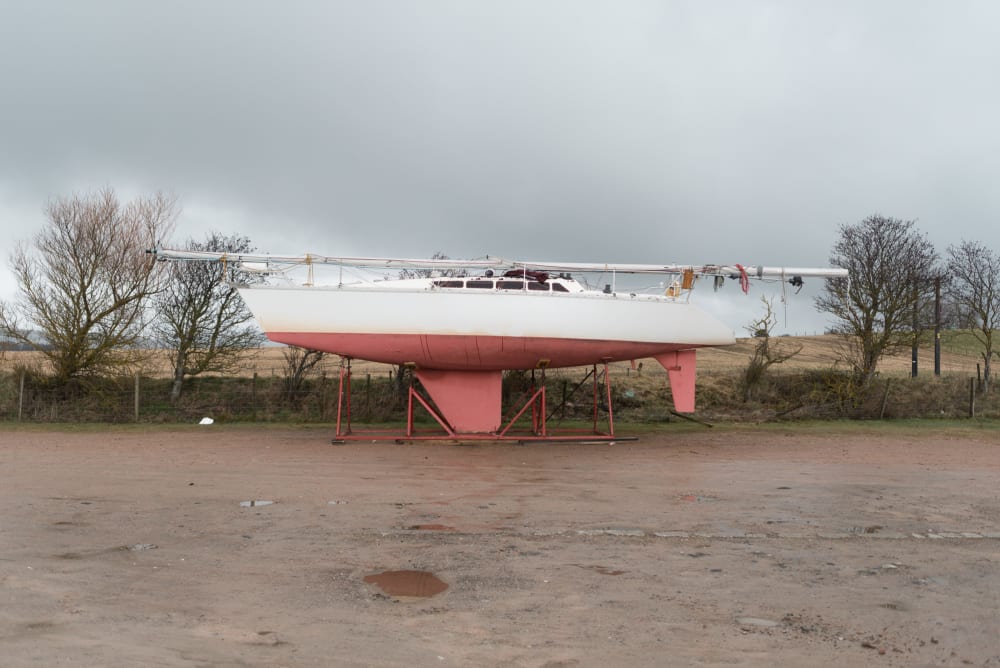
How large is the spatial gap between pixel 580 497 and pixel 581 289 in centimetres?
749

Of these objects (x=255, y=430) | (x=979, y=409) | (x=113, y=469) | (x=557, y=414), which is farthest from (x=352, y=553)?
(x=979, y=409)

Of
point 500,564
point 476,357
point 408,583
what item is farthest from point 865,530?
point 476,357

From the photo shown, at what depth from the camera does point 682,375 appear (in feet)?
54.4

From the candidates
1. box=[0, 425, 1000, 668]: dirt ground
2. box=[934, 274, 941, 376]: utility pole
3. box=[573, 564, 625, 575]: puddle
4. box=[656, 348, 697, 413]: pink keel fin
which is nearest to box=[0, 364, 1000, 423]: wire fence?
box=[934, 274, 941, 376]: utility pole

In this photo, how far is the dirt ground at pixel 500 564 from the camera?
4430mm

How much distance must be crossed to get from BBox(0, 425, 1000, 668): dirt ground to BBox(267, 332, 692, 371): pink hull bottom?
367 centimetres

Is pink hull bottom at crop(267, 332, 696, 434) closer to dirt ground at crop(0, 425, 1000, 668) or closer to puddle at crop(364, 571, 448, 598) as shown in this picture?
dirt ground at crop(0, 425, 1000, 668)

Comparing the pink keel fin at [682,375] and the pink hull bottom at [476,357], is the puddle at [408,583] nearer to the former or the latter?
the pink hull bottom at [476,357]

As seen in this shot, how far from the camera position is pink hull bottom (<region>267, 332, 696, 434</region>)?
15.4 meters

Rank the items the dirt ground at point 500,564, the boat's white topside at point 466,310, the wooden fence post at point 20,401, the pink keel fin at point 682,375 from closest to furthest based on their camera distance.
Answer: the dirt ground at point 500,564, the boat's white topside at point 466,310, the pink keel fin at point 682,375, the wooden fence post at point 20,401

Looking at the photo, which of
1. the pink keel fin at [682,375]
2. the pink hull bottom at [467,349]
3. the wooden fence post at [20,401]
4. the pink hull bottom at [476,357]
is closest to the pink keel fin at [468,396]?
the pink hull bottom at [476,357]

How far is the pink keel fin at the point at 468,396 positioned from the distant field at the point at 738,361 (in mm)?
5682

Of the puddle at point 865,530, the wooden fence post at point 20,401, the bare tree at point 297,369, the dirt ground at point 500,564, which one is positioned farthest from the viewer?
the bare tree at point 297,369

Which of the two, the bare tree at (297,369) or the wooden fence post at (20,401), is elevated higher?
the bare tree at (297,369)
